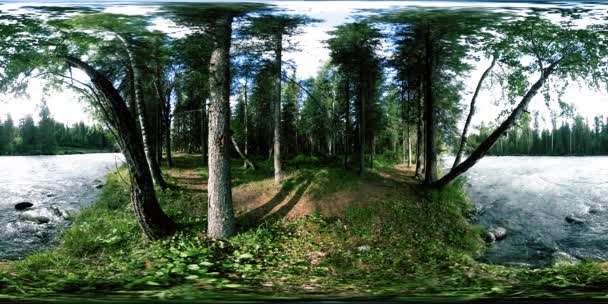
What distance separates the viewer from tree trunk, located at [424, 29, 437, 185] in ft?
6.95

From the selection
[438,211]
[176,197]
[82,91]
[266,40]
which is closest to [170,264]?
[176,197]

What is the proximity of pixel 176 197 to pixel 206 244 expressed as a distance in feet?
1.02

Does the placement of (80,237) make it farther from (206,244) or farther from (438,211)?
(438,211)

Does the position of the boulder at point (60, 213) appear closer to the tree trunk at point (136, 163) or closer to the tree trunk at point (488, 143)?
the tree trunk at point (136, 163)

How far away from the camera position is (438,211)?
212 cm

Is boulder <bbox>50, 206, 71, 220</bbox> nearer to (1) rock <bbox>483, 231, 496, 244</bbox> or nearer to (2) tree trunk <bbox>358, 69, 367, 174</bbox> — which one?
(2) tree trunk <bbox>358, 69, 367, 174</bbox>

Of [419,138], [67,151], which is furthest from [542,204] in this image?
[67,151]

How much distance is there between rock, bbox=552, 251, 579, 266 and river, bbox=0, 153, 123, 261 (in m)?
2.28

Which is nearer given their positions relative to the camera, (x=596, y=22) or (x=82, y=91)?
(x=82, y=91)

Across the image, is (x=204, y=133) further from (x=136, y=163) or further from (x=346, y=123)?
(x=346, y=123)

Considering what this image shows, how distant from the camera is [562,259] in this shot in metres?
2.15

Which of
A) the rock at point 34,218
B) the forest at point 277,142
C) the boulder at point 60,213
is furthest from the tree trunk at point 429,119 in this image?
the rock at point 34,218

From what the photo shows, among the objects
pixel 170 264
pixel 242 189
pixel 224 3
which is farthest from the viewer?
pixel 224 3

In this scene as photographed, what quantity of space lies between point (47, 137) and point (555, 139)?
2.55m
